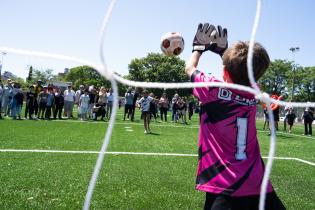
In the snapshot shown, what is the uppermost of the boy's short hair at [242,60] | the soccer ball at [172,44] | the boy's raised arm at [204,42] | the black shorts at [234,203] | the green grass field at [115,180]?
the soccer ball at [172,44]

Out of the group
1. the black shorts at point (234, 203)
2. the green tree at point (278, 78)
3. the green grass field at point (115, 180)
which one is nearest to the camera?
the black shorts at point (234, 203)

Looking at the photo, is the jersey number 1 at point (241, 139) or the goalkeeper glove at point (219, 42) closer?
the jersey number 1 at point (241, 139)

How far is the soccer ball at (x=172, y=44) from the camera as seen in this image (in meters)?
4.09

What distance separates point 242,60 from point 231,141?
590 millimetres

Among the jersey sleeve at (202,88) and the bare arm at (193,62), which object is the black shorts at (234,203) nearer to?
the jersey sleeve at (202,88)

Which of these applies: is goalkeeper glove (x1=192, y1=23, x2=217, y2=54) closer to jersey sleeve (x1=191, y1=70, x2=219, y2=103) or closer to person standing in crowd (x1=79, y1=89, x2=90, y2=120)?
jersey sleeve (x1=191, y1=70, x2=219, y2=103)

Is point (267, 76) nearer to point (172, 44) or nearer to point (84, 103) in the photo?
point (84, 103)

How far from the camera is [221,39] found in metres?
2.98

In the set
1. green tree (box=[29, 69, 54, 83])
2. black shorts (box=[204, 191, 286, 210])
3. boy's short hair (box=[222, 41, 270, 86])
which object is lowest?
black shorts (box=[204, 191, 286, 210])

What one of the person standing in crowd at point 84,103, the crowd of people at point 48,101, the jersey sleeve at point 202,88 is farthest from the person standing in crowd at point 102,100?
the jersey sleeve at point 202,88

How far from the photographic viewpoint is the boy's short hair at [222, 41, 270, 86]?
104 inches

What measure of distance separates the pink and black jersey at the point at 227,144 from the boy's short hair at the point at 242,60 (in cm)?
14

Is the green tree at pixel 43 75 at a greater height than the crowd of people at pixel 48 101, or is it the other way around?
the green tree at pixel 43 75

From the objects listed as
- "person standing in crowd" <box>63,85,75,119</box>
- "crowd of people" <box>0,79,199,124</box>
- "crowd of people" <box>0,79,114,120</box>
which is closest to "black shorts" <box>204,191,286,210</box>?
"crowd of people" <box>0,79,199,124</box>
